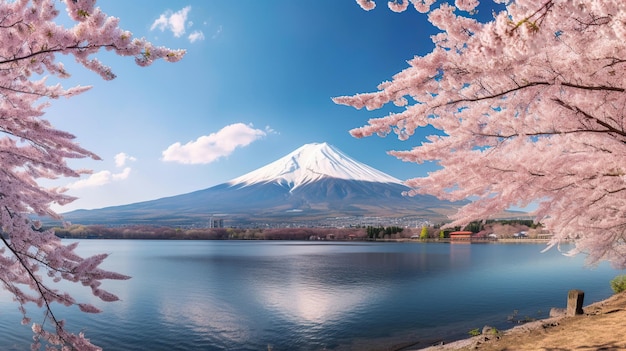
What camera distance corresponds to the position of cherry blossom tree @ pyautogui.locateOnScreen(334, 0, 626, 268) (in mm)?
2791

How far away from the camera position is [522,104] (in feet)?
14.4

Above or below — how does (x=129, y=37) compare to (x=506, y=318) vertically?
above

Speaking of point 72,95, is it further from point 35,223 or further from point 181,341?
point 181,341

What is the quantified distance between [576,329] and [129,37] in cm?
1105

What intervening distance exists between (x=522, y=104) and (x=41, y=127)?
215 inches

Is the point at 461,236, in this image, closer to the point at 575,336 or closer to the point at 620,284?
the point at 620,284

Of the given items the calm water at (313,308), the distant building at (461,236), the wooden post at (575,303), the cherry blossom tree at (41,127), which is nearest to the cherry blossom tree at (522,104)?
the cherry blossom tree at (41,127)

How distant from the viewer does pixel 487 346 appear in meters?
9.28

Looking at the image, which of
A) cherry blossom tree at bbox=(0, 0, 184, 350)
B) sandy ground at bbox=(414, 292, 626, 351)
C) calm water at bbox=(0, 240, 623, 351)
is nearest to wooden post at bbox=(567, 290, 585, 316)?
sandy ground at bbox=(414, 292, 626, 351)

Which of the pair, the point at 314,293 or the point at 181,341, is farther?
the point at 314,293

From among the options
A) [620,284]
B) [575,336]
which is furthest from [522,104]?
[620,284]

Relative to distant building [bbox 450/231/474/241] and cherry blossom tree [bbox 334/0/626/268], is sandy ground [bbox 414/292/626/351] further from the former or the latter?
distant building [bbox 450/231/474/241]

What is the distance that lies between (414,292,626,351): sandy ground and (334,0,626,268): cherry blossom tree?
2849 mm

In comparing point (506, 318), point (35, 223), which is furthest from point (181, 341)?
point (506, 318)
